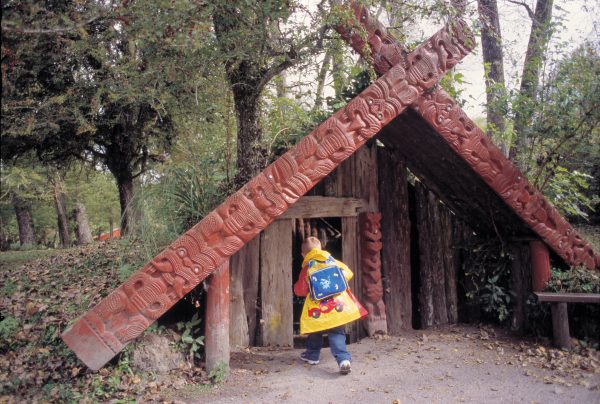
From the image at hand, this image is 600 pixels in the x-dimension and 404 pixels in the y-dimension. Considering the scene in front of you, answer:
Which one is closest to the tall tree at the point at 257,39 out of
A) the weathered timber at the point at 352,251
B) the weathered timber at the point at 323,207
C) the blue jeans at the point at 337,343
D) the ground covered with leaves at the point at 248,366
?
the weathered timber at the point at 323,207

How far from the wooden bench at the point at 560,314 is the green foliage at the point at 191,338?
397 cm

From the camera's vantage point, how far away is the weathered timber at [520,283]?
6359mm

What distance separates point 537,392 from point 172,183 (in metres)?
4.72

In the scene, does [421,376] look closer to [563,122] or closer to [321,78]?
[321,78]

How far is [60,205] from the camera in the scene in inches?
704

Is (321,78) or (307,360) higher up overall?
(321,78)

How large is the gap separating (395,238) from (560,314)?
2272mm

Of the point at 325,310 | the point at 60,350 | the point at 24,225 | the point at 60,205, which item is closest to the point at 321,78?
the point at 325,310

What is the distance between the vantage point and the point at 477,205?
6.48 m

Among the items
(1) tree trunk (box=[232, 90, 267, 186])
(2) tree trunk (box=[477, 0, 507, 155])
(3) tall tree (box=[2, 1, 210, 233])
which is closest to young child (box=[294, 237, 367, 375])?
(1) tree trunk (box=[232, 90, 267, 186])

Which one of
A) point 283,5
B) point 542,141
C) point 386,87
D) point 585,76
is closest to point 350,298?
point 386,87

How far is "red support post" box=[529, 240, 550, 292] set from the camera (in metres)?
6.09

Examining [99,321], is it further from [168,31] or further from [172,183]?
[168,31]

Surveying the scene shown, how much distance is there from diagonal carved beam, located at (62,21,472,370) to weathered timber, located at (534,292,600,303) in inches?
110
